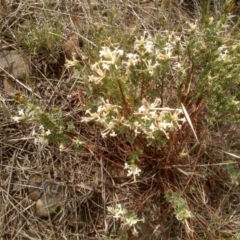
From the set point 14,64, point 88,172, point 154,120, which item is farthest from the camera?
point 14,64

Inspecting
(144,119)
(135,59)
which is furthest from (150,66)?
(144,119)

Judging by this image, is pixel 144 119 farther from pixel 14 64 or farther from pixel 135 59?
pixel 14 64

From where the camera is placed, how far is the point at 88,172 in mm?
2002

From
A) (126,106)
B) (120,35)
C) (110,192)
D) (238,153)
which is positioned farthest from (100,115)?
(238,153)

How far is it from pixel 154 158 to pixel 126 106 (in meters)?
0.38

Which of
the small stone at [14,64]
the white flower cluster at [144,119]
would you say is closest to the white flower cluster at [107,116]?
the white flower cluster at [144,119]

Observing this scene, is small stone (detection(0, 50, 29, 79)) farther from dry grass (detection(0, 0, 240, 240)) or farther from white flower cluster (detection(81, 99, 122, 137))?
white flower cluster (detection(81, 99, 122, 137))

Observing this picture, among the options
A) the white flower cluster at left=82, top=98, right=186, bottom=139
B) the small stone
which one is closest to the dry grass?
the small stone

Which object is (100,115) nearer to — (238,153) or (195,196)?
(195,196)

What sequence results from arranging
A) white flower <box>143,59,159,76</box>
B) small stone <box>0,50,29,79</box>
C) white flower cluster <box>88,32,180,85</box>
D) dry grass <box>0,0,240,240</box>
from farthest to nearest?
1. small stone <box>0,50,29,79</box>
2. dry grass <box>0,0,240,240</box>
3. white flower <box>143,59,159,76</box>
4. white flower cluster <box>88,32,180,85</box>

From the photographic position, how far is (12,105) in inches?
81.7

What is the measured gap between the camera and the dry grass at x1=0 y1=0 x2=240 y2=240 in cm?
193

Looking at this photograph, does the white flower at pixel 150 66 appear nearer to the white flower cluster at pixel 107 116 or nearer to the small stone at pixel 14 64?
the white flower cluster at pixel 107 116

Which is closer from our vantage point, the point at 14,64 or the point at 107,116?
the point at 107,116
